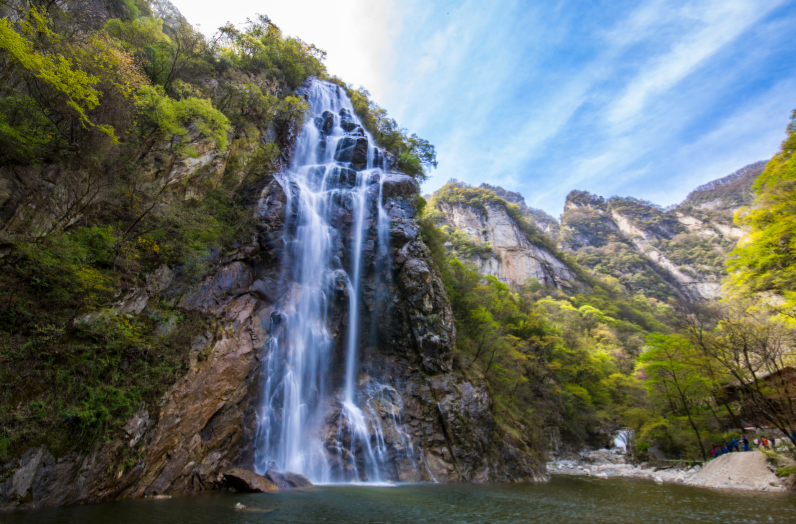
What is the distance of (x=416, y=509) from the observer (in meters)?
8.22

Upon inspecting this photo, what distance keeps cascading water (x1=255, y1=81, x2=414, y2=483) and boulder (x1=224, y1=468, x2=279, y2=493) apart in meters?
1.98

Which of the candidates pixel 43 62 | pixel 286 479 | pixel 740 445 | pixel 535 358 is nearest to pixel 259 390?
pixel 286 479

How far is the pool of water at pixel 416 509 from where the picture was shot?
21.0ft

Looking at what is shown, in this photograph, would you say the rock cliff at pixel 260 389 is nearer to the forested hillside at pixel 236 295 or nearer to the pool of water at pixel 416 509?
the forested hillside at pixel 236 295

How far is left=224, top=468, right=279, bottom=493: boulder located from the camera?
969 centimetres

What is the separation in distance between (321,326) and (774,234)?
20.2 metres

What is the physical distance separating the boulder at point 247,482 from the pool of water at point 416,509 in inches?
19.8

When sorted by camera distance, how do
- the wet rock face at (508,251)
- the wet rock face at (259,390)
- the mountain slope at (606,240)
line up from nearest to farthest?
the wet rock face at (259,390) → the wet rock face at (508,251) → the mountain slope at (606,240)

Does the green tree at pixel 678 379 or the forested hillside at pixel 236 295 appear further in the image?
the green tree at pixel 678 379

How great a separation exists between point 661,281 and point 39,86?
10579cm

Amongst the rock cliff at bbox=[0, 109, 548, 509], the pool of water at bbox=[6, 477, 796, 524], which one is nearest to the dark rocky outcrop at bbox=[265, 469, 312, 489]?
the pool of water at bbox=[6, 477, 796, 524]

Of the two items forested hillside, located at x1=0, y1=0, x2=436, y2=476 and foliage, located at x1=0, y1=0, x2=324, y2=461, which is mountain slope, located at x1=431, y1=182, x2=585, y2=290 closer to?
forested hillside, located at x1=0, y1=0, x2=436, y2=476

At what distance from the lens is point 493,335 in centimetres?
2294

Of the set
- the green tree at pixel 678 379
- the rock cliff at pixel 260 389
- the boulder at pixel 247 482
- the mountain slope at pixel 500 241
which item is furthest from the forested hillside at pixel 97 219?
the mountain slope at pixel 500 241
